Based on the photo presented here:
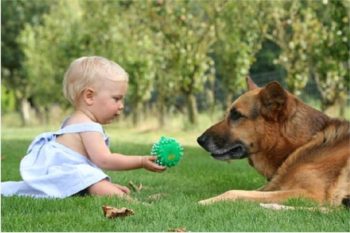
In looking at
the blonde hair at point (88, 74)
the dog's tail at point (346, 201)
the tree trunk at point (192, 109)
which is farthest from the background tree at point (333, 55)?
the dog's tail at point (346, 201)

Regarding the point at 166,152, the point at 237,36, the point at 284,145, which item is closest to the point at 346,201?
the point at 284,145

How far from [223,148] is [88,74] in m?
1.22

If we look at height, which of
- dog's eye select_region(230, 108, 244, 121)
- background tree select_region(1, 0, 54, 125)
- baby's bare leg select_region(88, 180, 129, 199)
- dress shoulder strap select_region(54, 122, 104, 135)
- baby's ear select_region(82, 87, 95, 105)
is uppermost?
baby's ear select_region(82, 87, 95, 105)

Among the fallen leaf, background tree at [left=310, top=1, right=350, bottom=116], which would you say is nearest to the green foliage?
background tree at [left=310, top=1, right=350, bottom=116]

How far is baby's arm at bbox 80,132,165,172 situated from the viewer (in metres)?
5.26

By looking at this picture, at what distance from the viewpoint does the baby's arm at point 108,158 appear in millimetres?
5262

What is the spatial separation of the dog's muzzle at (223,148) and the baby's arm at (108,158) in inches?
20.4

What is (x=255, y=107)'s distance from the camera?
547cm

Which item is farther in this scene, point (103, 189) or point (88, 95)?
point (88, 95)

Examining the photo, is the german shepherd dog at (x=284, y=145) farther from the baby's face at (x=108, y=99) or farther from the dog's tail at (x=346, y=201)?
the baby's face at (x=108, y=99)

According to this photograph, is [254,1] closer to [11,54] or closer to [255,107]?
Result: [255,107]

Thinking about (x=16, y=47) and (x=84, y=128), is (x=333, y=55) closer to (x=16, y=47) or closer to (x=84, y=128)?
(x=84, y=128)

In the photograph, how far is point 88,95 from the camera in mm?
5578

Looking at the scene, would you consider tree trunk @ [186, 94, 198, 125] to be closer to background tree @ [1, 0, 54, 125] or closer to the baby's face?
the baby's face
